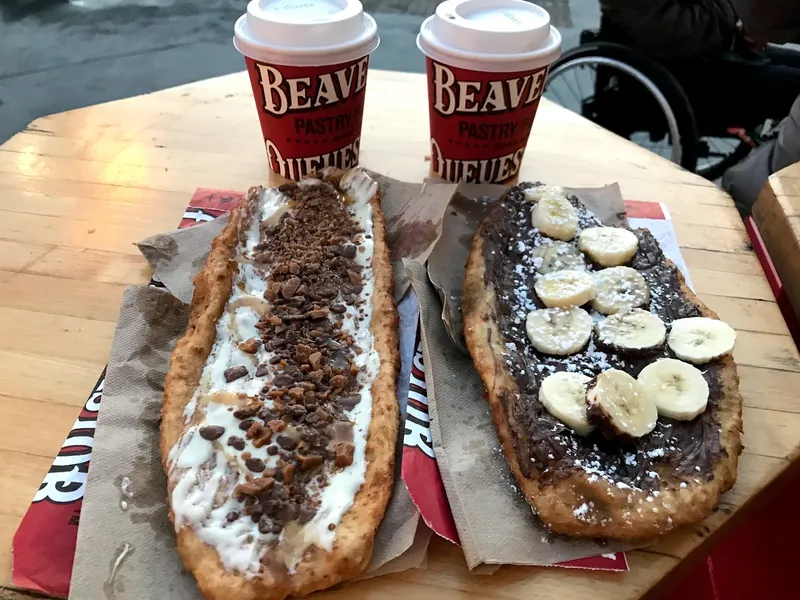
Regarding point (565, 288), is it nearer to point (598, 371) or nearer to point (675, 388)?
point (598, 371)

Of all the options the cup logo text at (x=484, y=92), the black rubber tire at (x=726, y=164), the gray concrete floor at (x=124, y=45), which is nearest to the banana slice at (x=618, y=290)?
the cup logo text at (x=484, y=92)

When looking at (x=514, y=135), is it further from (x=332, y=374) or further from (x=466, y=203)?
(x=332, y=374)

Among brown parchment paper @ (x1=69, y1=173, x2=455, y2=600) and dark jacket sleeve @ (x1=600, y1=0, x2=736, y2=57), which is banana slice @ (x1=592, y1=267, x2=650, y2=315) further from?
dark jacket sleeve @ (x1=600, y1=0, x2=736, y2=57)

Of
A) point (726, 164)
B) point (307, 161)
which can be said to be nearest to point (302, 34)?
point (307, 161)

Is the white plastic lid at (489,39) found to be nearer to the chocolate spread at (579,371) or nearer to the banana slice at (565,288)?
the chocolate spread at (579,371)

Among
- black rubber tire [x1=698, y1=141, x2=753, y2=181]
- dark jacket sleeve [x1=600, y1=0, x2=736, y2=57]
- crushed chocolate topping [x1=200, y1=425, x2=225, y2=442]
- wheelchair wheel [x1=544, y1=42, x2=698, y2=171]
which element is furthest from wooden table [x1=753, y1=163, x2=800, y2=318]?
black rubber tire [x1=698, y1=141, x2=753, y2=181]
